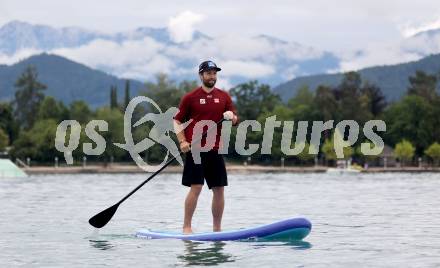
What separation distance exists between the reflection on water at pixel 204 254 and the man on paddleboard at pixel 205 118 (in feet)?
3.70

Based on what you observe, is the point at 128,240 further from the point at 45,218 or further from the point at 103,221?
the point at 45,218

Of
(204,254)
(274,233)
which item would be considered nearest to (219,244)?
(274,233)

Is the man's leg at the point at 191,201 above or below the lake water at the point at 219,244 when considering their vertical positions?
above

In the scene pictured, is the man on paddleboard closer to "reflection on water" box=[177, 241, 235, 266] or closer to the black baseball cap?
the black baseball cap

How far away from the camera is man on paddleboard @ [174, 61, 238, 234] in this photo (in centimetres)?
1591

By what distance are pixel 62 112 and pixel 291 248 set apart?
431 ft

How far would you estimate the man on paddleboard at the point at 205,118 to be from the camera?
15.9 m

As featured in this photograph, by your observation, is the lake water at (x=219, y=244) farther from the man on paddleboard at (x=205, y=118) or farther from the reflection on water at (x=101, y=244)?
the man on paddleboard at (x=205, y=118)

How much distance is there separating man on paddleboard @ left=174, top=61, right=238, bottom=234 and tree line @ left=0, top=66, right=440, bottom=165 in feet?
355

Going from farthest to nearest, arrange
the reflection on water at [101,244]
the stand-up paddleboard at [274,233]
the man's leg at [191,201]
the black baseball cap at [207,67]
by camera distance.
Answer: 1. the man's leg at [191,201]
2. the black baseball cap at [207,67]
3. the stand-up paddleboard at [274,233]
4. the reflection on water at [101,244]

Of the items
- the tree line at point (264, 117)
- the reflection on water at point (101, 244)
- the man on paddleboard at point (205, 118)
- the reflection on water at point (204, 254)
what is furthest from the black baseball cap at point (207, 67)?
the tree line at point (264, 117)

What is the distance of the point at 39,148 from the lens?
12825 cm

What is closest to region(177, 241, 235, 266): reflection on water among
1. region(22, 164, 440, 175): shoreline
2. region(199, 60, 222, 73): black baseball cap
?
region(199, 60, 222, 73): black baseball cap

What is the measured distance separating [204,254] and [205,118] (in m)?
2.78
